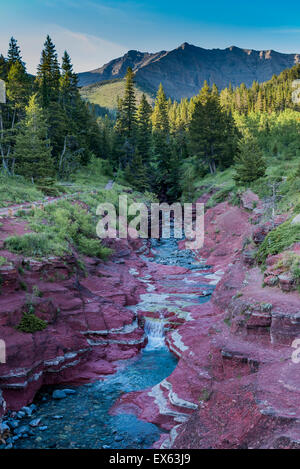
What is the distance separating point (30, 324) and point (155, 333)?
6710 mm

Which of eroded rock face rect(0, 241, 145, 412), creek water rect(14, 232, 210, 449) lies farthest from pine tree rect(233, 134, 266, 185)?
creek water rect(14, 232, 210, 449)

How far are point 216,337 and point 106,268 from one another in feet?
38.3

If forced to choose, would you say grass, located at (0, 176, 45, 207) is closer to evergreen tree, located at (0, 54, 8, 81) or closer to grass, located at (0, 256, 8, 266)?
grass, located at (0, 256, 8, 266)

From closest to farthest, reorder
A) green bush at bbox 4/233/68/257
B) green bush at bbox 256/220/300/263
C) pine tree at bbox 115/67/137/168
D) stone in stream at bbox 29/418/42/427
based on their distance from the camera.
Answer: stone in stream at bbox 29/418/42/427
green bush at bbox 4/233/68/257
green bush at bbox 256/220/300/263
pine tree at bbox 115/67/137/168

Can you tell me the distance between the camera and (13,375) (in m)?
13.2

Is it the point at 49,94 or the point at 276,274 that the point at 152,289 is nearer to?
the point at 276,274

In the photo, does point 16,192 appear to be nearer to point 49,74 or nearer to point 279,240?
point 279,240

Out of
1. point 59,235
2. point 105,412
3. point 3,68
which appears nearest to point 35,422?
point 105,412

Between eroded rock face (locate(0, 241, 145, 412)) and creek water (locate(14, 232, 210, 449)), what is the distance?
2.32 feet

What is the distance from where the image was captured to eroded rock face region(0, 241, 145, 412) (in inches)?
541

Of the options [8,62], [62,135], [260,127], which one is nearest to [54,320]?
[62,135]

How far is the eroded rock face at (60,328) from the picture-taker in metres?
13.7

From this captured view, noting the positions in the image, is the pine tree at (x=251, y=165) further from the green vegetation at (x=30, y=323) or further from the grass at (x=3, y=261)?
the green vegetation at (x=30, y=323)

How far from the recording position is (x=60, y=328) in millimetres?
16234
